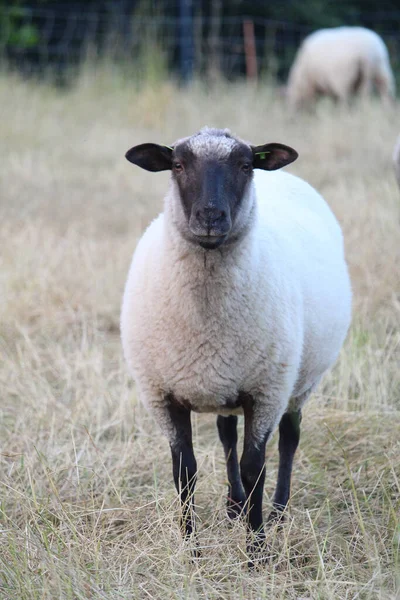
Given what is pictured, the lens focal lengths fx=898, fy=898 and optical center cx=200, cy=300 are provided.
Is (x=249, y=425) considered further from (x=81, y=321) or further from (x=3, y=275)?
(x=3, y=275)

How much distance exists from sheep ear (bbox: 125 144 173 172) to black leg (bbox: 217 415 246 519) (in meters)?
1.06

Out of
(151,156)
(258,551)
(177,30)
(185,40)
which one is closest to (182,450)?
(258,551)

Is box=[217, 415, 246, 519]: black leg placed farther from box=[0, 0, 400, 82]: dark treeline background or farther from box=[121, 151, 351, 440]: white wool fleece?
box=[0, 0, 400, 82]: dark treeline background

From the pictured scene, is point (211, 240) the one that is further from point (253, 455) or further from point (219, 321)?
point (253, 455)

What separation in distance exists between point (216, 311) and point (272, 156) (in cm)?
63

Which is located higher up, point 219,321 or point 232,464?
point 219,321

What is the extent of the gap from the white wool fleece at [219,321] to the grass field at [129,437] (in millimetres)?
348

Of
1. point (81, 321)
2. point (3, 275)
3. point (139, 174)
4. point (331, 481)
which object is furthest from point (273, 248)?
point (139, 174)

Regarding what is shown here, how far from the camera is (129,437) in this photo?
394 centimetres

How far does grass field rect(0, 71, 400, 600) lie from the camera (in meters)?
2.72

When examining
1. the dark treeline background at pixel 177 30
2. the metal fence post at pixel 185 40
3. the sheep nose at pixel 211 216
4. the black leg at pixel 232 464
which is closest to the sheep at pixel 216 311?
the sheep nose at pixel 211 216

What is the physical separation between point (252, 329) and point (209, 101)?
9396 mm

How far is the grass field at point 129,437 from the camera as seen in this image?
2.72 metres

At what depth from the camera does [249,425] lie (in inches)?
123
